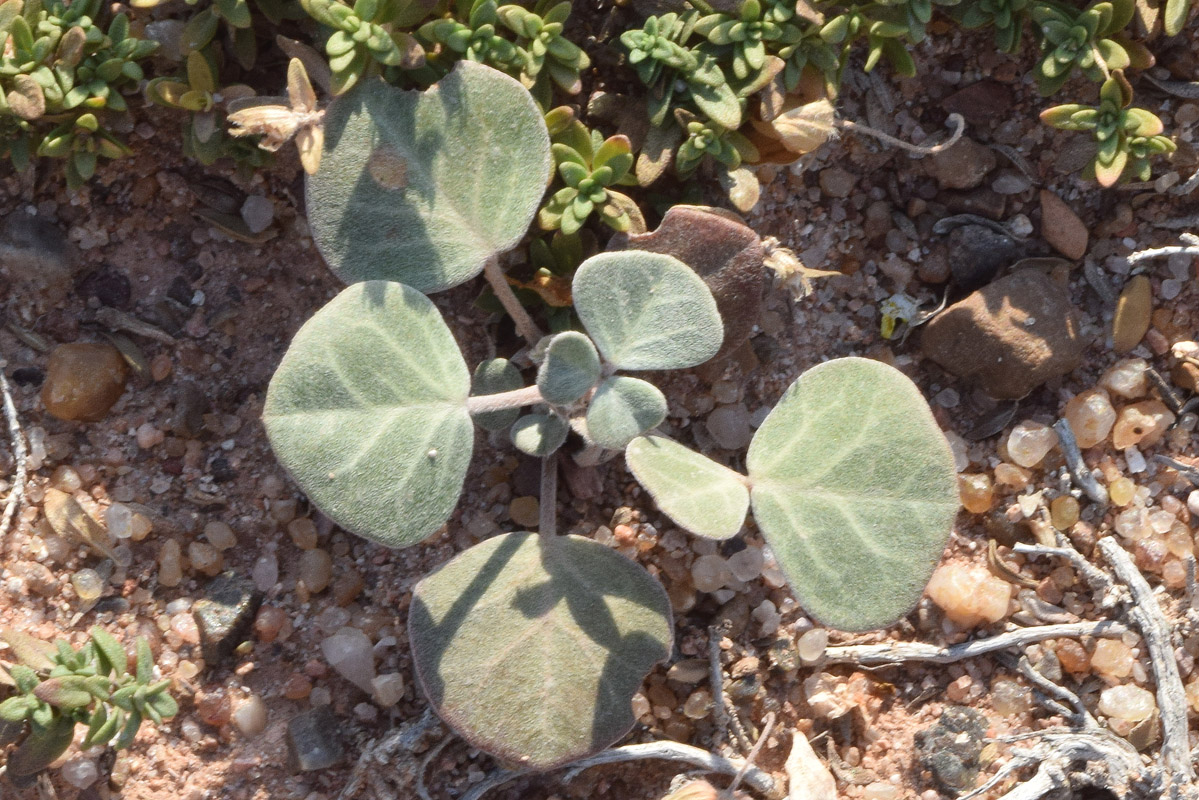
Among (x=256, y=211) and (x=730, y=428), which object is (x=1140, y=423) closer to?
(x=730, y=428)

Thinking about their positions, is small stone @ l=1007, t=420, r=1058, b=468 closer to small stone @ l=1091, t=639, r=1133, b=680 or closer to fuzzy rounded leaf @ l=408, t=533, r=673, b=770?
small stone @ l=1091, t=639, r=1133, b=680

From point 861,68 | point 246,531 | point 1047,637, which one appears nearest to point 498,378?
point 246,531

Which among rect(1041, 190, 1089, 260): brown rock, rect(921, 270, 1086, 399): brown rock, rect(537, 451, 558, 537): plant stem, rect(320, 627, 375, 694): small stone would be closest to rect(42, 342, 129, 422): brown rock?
rect(320, 627, 375, 694): small stone

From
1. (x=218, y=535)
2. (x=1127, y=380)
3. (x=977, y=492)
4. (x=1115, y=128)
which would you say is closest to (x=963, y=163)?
(x=1115, y=128)

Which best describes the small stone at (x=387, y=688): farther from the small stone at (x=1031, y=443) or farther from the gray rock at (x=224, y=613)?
the small stone at (x=1031, y=443)

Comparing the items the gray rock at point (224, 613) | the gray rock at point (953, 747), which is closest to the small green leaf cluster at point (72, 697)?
the gray rock at point (224, 613)

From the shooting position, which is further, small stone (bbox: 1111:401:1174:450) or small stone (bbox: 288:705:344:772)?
small stone (bbox: 1111:401:1174:450)
